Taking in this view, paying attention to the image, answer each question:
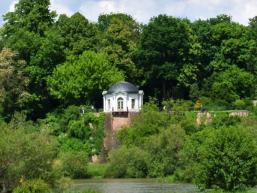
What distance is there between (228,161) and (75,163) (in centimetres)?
2681

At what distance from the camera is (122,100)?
8462cm

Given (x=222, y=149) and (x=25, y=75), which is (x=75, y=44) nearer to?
(x=25, y=75)

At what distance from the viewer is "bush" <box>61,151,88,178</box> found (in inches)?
2803

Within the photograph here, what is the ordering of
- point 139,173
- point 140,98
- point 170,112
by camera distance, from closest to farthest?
point 139,173, point 170,112, point 140,98

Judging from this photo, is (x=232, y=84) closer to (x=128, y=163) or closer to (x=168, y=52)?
(x=168, y=52)

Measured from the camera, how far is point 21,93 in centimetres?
8562

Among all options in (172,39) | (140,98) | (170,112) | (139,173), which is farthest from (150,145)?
(172,39)

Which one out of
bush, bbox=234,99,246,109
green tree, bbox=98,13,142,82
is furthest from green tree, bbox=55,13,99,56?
bush, bbox=234,99,246,109

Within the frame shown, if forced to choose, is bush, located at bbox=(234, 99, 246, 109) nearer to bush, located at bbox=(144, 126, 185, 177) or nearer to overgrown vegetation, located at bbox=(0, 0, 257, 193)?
overgrown vegetation, located at bbox=(0, 0, 257, 193)

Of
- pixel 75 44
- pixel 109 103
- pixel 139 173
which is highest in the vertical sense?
pixel 75 44

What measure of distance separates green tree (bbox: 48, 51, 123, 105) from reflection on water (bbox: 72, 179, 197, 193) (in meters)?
17.6

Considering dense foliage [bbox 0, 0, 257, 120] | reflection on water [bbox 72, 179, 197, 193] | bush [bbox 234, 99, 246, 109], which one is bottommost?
reflection on water [bbox 72, 179, 197, 193]

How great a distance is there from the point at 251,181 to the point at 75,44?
44.4 metres

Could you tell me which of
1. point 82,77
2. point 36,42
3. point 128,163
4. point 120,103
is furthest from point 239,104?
point 36,42
